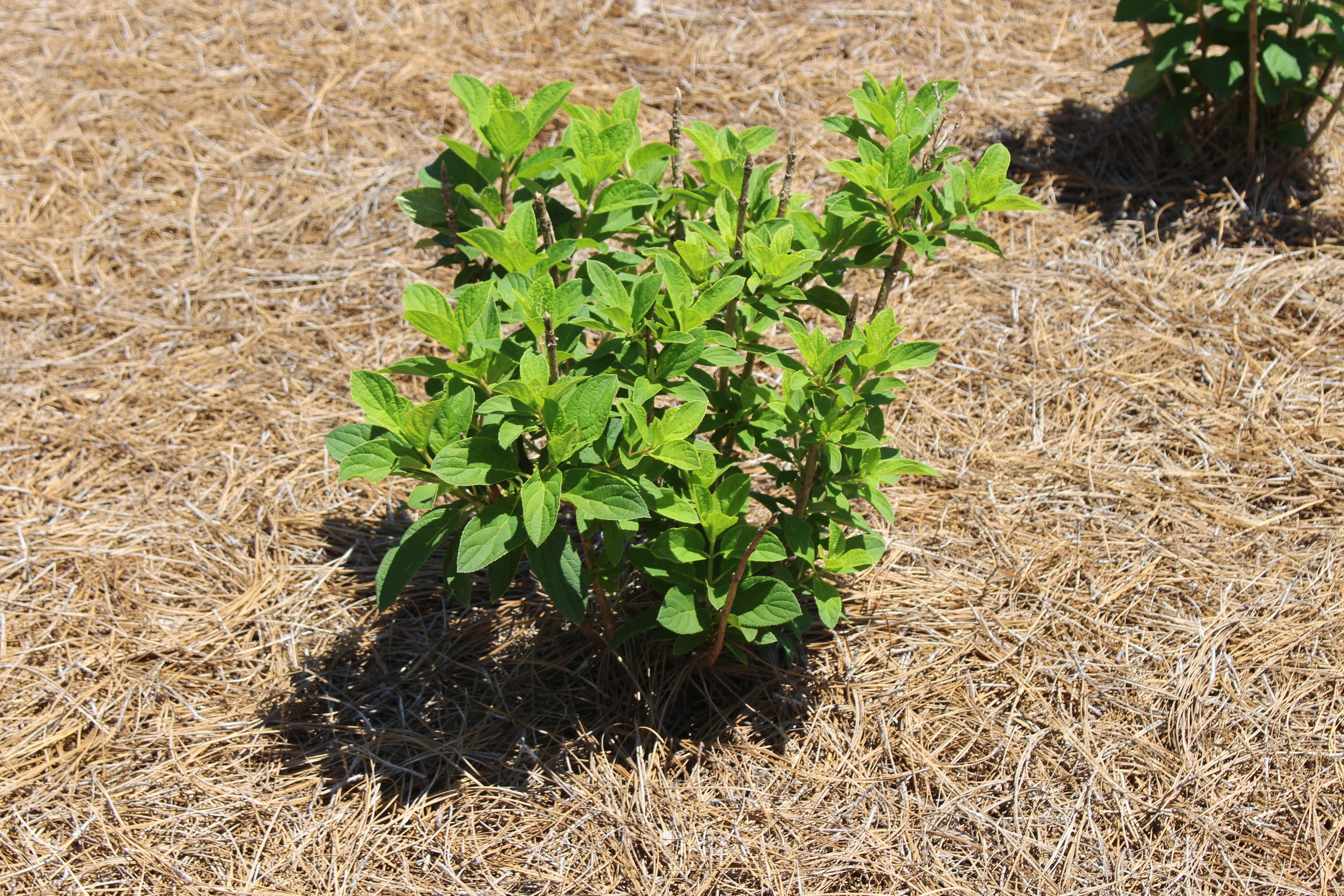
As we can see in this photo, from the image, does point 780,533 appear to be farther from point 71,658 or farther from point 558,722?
point 71,658

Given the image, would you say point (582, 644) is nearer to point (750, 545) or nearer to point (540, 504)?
point (750, 545)

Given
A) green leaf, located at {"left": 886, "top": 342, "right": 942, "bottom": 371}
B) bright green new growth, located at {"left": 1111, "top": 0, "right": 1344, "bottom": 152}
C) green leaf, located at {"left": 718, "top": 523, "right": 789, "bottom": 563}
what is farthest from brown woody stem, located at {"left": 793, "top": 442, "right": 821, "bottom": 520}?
bright green new growth, located at {"left": 1111, "top": 0, "right": 1344, "bottom": 152}

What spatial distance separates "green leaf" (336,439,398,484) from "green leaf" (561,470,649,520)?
312 mm

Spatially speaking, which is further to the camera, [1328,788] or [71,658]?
[71,658]

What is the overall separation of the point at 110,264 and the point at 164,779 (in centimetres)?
205

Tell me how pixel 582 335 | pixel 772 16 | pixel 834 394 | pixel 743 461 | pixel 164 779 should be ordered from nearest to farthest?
pixel 834 394 → pixel 582 335 → pixel 164 779 → pixel 743 461 → pixel 772 16

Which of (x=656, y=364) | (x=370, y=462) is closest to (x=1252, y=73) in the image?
(x=656, y=364)

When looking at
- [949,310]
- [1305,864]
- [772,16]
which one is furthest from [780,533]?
[772,16]

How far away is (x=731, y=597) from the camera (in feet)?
6.12

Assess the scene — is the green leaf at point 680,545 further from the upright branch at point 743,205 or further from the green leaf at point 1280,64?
the green leaf at point 1280,64

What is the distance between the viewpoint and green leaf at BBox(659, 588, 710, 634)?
71.9 inches

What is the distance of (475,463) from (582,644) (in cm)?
81

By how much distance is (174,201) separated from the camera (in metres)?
3.48

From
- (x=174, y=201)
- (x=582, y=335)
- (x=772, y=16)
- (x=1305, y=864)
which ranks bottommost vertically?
(x=1305, y=864)
